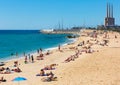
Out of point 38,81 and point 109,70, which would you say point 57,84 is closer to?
point 38,81

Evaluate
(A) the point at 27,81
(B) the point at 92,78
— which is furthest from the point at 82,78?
(A) the point at 27,81

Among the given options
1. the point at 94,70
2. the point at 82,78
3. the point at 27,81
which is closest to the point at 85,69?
the point at 94,70

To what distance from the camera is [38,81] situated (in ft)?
78.3

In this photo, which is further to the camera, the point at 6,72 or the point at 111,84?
the point at 6,72

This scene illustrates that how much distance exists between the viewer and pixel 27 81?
23.8 m

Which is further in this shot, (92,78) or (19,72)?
(19,72)

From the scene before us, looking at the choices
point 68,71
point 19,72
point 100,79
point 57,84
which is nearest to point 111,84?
point 100,79

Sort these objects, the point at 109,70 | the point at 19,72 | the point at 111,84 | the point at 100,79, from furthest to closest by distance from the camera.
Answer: the point at 19,72 < the point at 109,70 < the point at 100,79 < the point at 111,84

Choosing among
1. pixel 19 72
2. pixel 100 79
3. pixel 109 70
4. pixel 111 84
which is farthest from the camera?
pixel 19 72

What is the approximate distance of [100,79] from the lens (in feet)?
76.3

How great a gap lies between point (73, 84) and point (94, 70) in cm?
655

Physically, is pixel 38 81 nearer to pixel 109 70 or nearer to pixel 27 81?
pixel 27 81

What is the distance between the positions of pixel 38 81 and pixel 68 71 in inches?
190

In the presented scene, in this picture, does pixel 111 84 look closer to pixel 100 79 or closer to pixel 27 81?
pixel 100 79
